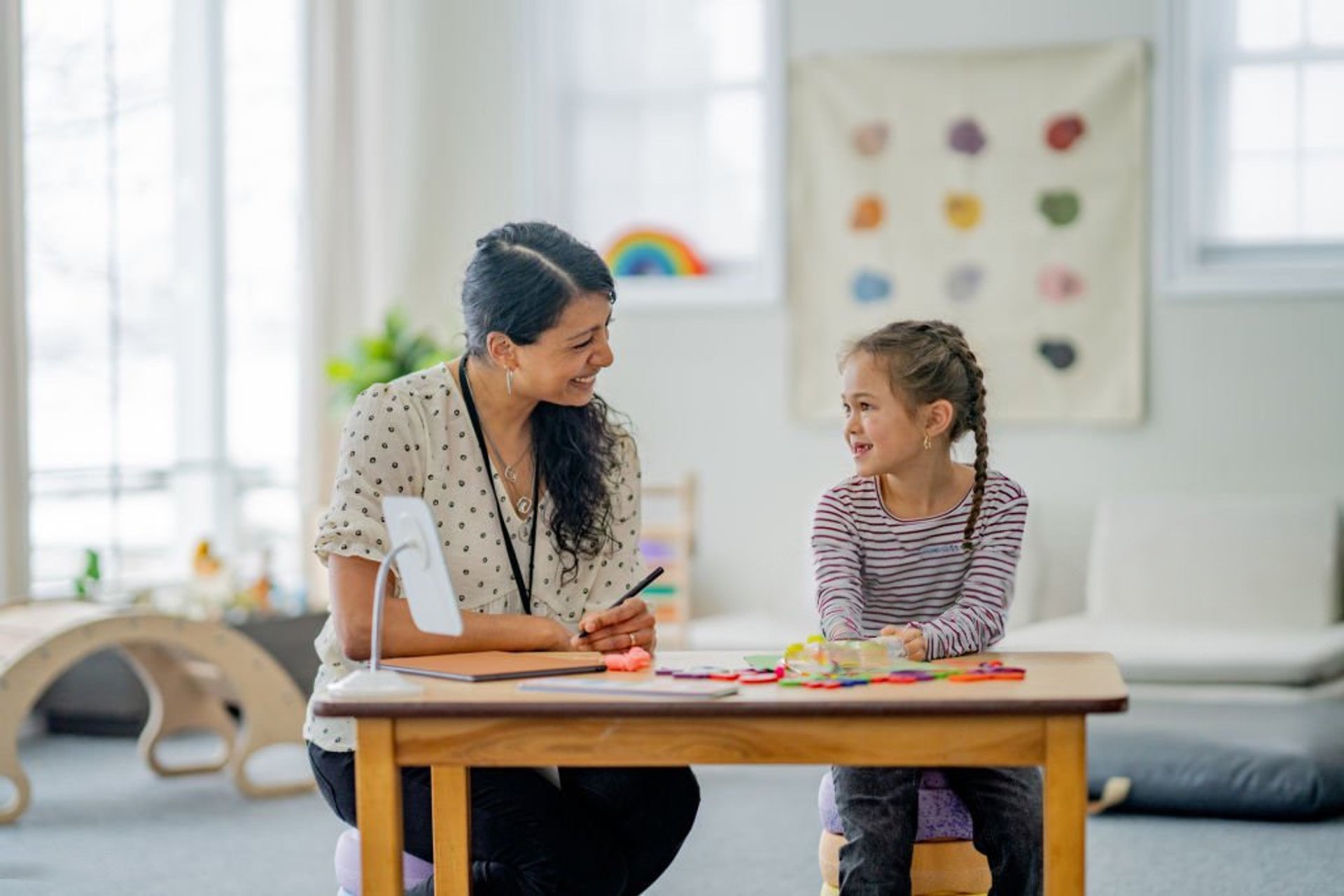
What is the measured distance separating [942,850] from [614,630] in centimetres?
57

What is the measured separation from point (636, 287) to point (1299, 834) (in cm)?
290

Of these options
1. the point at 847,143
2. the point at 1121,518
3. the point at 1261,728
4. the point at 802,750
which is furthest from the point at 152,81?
the point at 802,750

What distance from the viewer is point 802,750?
6.71ft

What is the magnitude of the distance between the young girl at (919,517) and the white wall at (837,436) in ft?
9.26

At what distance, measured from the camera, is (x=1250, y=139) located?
216 inches

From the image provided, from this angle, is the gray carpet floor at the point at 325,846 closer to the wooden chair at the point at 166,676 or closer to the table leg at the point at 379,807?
the wooden chair at the point at 166,676

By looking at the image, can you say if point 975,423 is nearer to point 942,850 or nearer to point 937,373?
point 937,373

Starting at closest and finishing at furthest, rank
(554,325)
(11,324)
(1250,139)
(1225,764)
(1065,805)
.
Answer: (1065,805) < (554,325) < (1225,764) < (11,324) < (1250,139)

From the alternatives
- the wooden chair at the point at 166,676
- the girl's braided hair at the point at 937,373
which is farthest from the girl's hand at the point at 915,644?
the wooden chair at the point at 166,676

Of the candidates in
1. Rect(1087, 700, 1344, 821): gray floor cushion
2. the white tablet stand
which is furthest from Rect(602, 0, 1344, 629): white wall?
the white tablet stand

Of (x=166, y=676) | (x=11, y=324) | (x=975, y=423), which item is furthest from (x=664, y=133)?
(x=975, y=423)

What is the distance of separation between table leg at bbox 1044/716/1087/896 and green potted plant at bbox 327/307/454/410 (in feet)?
12.2

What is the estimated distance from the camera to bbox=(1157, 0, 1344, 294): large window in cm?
541

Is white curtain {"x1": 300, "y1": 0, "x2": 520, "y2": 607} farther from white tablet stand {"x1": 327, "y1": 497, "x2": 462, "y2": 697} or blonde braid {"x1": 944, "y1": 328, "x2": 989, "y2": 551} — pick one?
white tablet stand {"x1": 327, "y1": 497, "x2": 462, "y2": 697}
